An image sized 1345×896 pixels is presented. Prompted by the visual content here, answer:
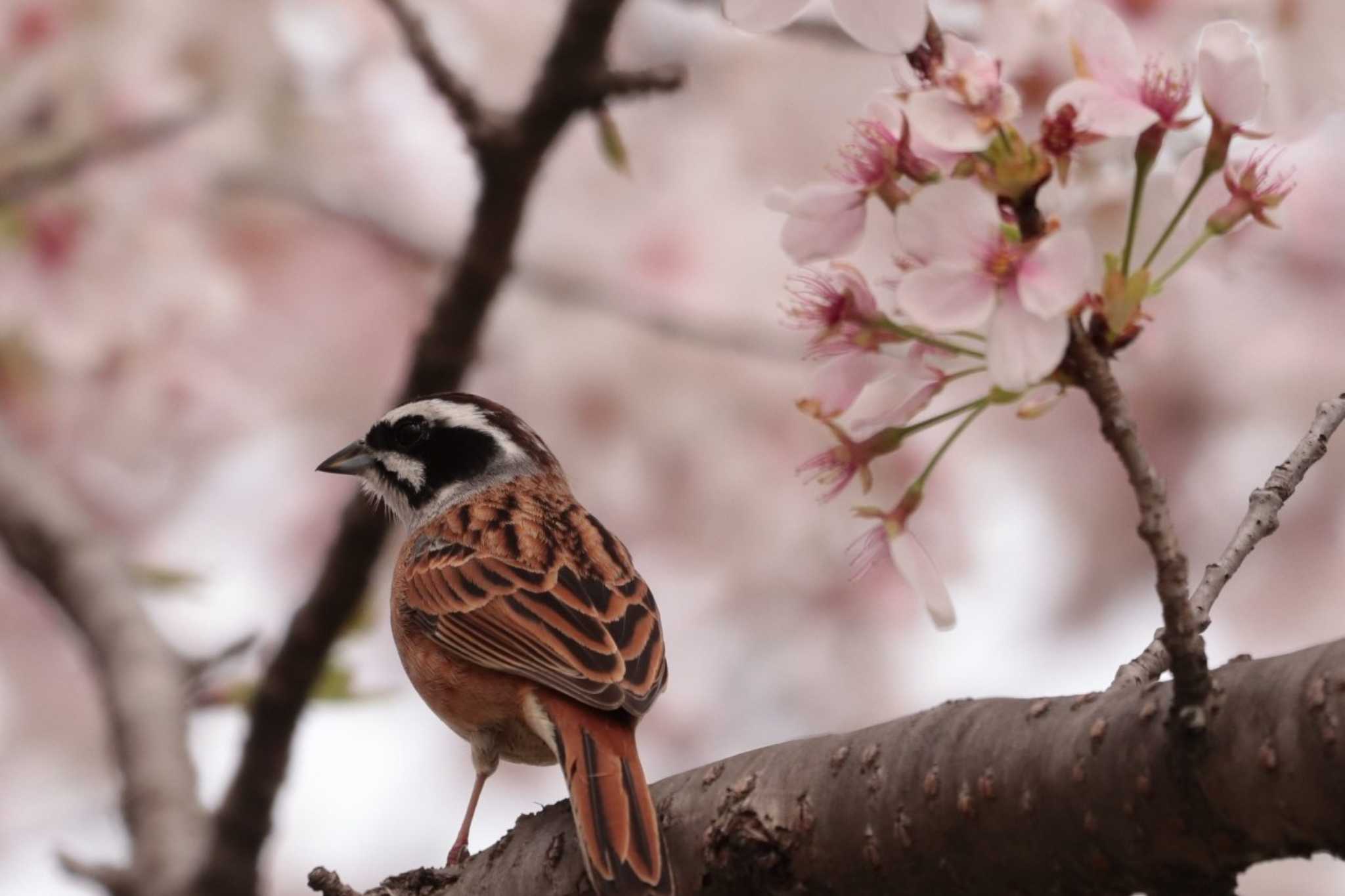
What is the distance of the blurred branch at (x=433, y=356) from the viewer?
158 inches

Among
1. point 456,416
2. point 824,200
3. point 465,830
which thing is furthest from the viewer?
point 456,416

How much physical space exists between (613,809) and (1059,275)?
131 cm

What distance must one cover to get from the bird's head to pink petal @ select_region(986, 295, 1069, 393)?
10.5ft

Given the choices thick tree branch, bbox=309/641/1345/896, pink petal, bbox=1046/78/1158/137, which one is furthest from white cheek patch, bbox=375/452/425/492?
pink petal, bbox=1046/78/1158/137

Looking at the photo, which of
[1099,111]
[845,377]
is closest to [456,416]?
[845,377]

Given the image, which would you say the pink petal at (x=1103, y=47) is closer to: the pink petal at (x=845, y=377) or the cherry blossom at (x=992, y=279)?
the cherry blossom at (x=992, y=279)

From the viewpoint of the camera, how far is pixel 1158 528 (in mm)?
2057

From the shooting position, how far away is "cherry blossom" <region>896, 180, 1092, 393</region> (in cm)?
212

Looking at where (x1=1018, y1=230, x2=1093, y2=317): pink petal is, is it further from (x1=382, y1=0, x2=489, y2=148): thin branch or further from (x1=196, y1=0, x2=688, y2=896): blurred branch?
(x1=382, y1=0, x2=489, y2=148): thin branch

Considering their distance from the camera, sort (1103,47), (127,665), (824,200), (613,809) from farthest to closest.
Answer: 1. (127,665)
2. (613,809)
3. (824,200)
4. (1103,47)

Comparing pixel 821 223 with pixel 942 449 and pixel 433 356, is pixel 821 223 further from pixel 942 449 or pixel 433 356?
pixel 433 356

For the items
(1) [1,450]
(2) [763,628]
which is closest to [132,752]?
(1) [1,450]

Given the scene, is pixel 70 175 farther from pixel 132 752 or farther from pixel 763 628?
pixel 763 628

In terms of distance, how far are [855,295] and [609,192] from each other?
5.94 m
